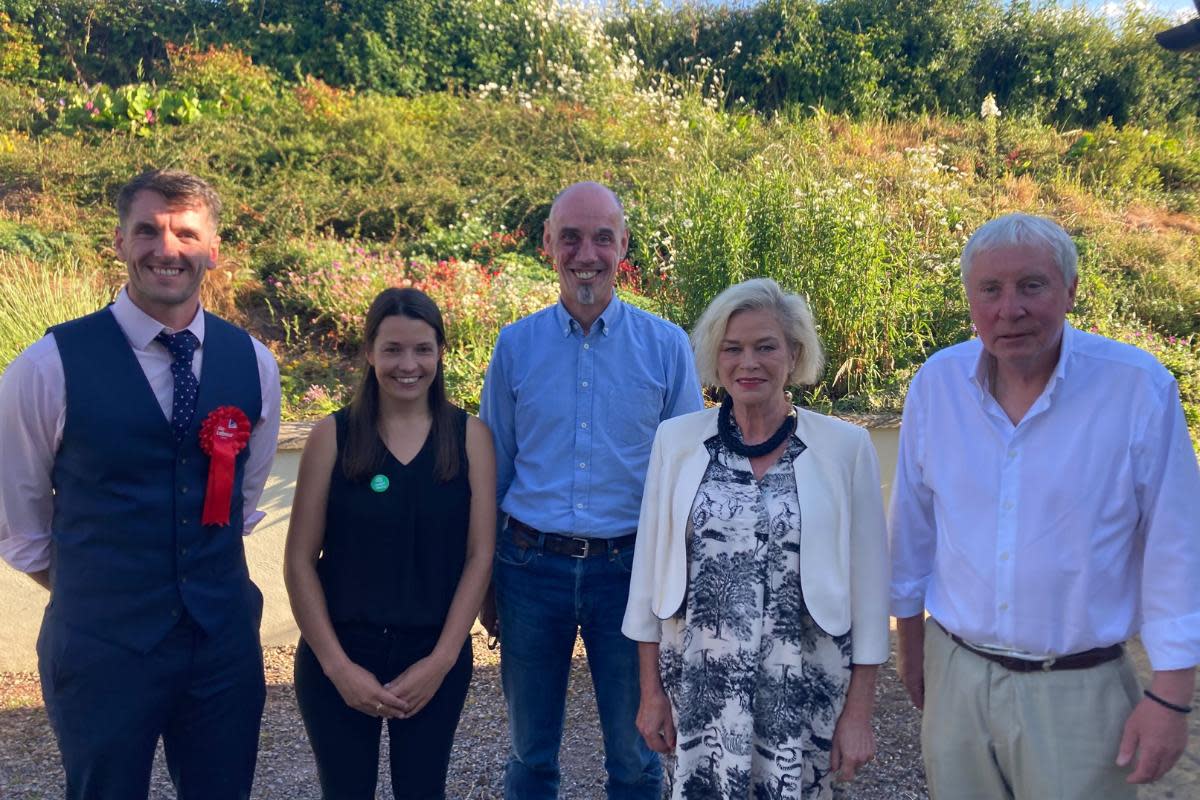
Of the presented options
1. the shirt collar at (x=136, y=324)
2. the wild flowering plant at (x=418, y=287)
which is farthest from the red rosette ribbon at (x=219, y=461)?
the wild flowering plant at (x=418, y=287)

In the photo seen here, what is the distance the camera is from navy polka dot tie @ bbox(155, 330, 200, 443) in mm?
2535

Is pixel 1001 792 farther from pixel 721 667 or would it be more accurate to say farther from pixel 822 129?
pixel 822 129

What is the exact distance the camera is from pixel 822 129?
33.3ft

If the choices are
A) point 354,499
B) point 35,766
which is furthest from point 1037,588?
point 35,766

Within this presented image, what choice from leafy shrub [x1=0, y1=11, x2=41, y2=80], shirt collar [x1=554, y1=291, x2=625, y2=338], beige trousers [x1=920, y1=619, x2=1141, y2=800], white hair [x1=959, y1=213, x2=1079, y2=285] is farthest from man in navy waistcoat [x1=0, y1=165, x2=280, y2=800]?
leafy shrub [x1=0, y1=11, x2=41, y2=80]

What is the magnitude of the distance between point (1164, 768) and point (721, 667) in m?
0.98

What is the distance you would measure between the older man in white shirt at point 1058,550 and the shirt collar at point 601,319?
114cm

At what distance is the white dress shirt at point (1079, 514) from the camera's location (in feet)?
7.05

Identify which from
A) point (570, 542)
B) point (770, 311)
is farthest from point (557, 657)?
point (770, 311)

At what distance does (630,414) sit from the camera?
3.04 meters

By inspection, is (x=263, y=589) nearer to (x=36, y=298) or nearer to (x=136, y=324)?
(x=36, y=298)

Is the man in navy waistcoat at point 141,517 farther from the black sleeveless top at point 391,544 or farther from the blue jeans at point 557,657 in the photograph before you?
the blue jeans at point 557,657

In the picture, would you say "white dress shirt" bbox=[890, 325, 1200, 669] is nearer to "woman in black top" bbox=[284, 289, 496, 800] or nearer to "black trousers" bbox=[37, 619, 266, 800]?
"woman in black top" bbox=[284, 289, 496, 800]

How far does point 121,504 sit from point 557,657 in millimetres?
1301
